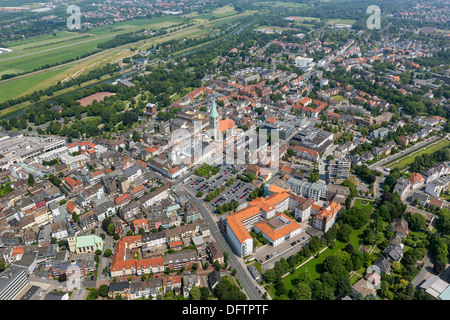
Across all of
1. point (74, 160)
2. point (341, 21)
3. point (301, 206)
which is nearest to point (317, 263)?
point (301, 206)

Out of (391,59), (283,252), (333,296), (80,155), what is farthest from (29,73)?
(391,59)

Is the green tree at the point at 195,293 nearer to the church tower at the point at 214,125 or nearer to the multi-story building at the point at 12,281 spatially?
the multi-story building at the point at 12,281

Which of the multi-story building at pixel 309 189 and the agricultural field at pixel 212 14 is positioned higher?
the agricultural field at pixel 212 14

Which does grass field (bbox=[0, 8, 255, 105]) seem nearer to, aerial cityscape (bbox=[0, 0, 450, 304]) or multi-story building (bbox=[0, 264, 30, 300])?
aerial cityscape (bbox=[0, 0, 450, 304])

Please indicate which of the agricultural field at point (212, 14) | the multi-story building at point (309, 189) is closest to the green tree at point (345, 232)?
the multi-story building at point (309, 189)

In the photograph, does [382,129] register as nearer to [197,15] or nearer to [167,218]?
[167,218]

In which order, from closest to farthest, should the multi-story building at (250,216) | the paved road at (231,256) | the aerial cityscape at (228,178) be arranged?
the paved road at (231,256), the aerial cityscape at (228,178), the multi-story building at (250,216)
